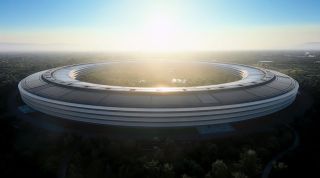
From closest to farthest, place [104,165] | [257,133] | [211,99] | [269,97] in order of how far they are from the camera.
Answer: [104,165]
[257,133]
[211,99]
[269,97]

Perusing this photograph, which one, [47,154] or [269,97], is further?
[269,97]

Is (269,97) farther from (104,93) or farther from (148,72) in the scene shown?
(148,72)

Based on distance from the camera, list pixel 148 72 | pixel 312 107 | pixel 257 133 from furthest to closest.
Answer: pixel 148 72 → pixel 312 107 → pixel 257 133

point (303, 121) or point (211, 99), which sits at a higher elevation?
point (211, 99)

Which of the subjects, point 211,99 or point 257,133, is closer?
point 257,133

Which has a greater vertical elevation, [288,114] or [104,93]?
[104,93]

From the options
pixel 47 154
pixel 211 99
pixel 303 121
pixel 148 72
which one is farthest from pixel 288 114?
pixel 148 72

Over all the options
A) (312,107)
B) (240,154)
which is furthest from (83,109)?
(312,107)

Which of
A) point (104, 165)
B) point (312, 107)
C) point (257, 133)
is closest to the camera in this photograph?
point (104, 165)

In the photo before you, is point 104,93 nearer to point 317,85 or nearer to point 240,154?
point 240,154
